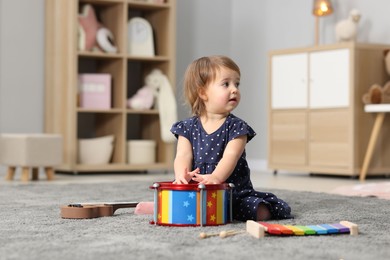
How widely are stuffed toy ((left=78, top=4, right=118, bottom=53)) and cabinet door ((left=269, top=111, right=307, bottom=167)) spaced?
1125mm

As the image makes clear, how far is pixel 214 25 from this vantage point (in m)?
5.43

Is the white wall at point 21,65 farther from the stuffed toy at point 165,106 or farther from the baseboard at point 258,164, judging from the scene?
the baseboard at point 258,164

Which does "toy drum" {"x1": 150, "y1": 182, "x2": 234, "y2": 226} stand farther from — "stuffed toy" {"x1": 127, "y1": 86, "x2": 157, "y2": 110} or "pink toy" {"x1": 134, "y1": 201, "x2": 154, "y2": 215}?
"stuffed toy" {"x1": 127, "y1": 86, "x2": 157, "y2": 110}

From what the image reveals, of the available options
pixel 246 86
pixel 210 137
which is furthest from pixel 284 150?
pixel 210 137

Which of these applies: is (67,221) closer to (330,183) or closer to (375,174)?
(330,183)

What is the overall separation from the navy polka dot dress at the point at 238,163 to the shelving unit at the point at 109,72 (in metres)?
2.45

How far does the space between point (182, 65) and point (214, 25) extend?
41 cm

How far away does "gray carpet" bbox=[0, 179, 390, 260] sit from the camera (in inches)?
55.6

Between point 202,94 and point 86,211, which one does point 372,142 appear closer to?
point 202,94

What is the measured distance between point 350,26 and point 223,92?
96.9 inches

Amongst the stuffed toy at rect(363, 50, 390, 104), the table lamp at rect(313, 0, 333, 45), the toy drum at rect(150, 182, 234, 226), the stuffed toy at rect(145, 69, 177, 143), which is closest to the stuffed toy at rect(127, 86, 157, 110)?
the stuffed toy at rect(145, 69, 177, 143)

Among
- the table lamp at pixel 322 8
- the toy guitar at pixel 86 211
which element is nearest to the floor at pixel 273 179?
the table lamp at pixel 322 8

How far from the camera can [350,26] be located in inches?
169

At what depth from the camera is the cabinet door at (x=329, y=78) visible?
4168 millimetres
